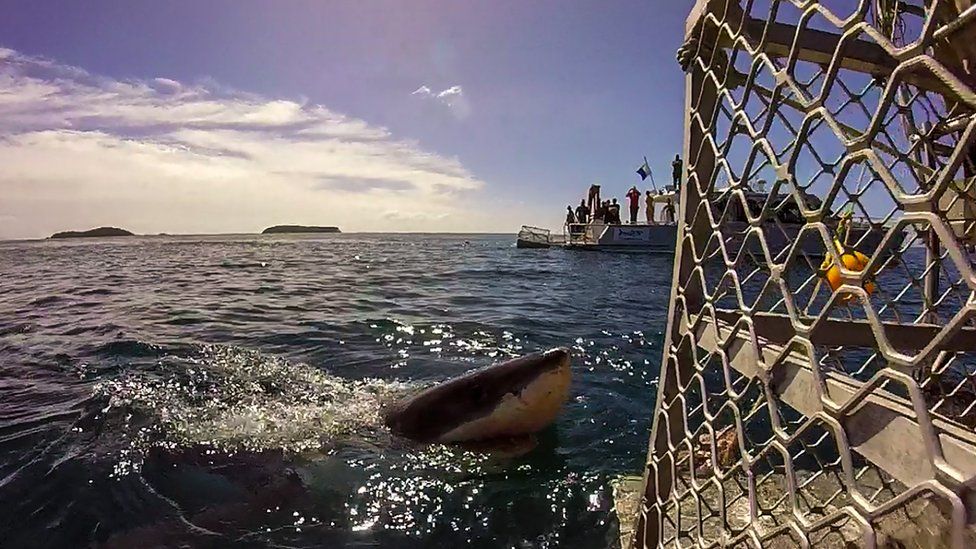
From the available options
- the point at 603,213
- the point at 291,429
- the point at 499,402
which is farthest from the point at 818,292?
the point at 603,213

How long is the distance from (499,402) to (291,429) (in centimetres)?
189

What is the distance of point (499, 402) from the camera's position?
14.7ft

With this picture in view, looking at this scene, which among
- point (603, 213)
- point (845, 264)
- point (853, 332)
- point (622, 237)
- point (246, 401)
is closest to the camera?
point (845, 264)

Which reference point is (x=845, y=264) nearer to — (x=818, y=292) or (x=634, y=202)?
(x=818, y=292)

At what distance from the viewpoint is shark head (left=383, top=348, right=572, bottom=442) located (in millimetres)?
4449

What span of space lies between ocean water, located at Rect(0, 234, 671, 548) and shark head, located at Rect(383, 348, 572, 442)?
173 mm

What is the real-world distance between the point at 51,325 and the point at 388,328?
5558mm

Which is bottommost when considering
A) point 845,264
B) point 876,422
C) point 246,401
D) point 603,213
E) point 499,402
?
point 246,401

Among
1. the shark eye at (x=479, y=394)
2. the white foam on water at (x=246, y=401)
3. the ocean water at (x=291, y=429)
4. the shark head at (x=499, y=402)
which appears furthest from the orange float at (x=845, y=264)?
the white foam on water at (x=246, y=401)

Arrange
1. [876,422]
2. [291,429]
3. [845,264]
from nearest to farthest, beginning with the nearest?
[876,422]
[845,264]
[291,429]

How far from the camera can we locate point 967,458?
0.99 m

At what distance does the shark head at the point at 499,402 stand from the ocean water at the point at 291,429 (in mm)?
173

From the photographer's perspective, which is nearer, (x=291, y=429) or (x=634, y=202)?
(x=291, y=429)

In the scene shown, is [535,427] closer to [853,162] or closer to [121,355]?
[853,162]
